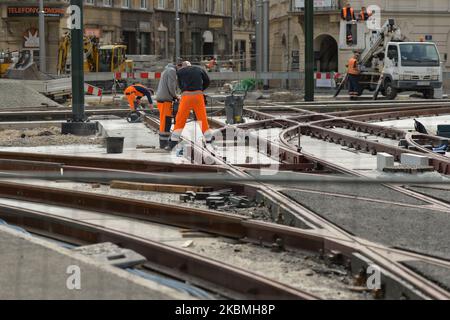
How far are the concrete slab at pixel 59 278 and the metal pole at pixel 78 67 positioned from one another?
1190cm

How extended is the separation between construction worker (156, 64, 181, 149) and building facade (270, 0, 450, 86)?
1227 inches

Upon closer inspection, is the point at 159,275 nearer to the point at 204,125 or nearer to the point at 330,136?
the point at 204,125

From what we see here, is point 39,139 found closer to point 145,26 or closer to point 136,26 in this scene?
point 136,26

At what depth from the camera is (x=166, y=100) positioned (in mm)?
16141

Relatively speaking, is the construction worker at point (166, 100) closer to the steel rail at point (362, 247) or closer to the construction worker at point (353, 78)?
the steel rail at point (362, 247)

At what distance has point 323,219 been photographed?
7750 mm

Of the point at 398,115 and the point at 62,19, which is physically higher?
the point at 62,19

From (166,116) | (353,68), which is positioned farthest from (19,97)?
(166,116)

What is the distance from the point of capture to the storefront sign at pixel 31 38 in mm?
52344

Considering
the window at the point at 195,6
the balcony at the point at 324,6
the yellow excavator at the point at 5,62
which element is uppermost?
the window at the point at 195,6

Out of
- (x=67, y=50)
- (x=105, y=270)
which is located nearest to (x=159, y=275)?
(x=105, y=270)

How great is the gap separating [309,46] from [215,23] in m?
42.0

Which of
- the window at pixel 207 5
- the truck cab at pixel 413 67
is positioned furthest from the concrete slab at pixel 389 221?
the window at pixel 207 5
